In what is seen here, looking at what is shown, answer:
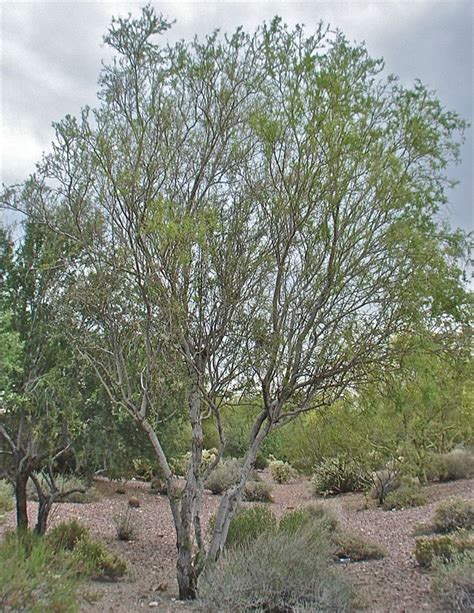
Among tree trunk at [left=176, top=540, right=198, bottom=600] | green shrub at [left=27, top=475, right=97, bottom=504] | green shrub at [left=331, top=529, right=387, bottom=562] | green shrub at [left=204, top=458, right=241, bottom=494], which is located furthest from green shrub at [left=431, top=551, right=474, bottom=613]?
green shrub at [left=204, top=458, right=241, bottom=494]

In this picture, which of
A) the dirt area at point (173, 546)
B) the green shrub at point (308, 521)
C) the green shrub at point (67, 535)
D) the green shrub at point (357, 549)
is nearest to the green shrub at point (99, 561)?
the dirt area at point (173, 546)

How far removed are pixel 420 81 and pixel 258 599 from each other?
6840 mm

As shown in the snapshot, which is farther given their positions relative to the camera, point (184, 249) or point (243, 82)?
point (243, 82)

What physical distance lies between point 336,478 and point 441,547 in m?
12.6

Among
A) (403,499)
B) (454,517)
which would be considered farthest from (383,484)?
(454,517)

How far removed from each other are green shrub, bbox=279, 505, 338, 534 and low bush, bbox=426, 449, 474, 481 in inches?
327

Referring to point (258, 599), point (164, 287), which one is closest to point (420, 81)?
point (164, 287)

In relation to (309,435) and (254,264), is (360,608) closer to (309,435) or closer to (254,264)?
(254,264)

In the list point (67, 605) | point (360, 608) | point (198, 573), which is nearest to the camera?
point (67, 605)

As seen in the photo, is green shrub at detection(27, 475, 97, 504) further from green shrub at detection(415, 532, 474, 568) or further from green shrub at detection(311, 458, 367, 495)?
green shrub at detection(415, 532, 474, 568)

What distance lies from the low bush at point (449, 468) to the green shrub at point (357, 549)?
1141 cm

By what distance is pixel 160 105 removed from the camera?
8.62m

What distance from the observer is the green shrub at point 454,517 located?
12883 mm

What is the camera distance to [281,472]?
95.9 feet
